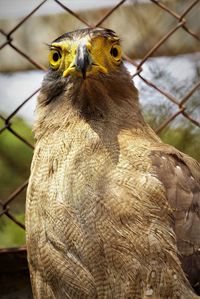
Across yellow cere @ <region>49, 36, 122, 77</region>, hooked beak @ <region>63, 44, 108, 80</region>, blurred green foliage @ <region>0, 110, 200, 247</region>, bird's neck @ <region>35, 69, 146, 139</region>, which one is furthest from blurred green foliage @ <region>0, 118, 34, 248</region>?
hooked beak @ <region>63, 44, 108, 80</region>

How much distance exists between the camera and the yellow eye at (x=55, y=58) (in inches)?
215

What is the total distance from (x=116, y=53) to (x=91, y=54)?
32 centimetres

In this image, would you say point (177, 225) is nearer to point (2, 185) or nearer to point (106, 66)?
point (106, 66)

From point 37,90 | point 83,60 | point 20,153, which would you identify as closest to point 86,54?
point 83,60

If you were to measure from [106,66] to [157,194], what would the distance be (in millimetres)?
881

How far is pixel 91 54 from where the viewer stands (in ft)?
17.1

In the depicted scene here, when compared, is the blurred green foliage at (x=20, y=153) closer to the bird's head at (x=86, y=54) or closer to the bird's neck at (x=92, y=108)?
the bird's neck at (x=92, y=108)

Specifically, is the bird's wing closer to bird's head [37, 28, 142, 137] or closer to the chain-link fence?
bird's head [37, 28, 142, 137]

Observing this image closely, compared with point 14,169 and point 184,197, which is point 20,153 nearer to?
point 14,169

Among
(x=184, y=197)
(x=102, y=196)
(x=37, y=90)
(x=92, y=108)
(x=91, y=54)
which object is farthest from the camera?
(x=37, y=90)

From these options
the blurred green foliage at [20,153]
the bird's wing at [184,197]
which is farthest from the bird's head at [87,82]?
the blurred green foliage at [20,153]

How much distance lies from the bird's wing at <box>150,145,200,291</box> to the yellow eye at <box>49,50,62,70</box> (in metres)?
0.75

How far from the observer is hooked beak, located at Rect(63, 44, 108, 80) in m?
5.07

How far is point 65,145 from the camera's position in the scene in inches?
209
